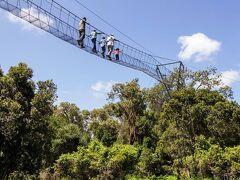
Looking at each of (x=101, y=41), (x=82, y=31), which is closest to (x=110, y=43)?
(x=101, y=41)

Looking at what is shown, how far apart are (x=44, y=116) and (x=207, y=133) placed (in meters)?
11.3

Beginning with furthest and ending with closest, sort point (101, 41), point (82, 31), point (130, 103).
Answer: point (130, 103) → point (101, 41) → point (82, 31)

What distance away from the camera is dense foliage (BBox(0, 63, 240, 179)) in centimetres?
1775

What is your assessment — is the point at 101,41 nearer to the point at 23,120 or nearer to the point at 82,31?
the point at 82,31

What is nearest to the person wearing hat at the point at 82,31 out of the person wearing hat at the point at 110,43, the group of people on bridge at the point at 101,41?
the group of people on bridge at the point at 101,41

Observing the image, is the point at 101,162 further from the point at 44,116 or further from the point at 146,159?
the point at 146,159

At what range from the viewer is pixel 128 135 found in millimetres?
35000

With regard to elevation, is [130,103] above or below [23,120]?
above

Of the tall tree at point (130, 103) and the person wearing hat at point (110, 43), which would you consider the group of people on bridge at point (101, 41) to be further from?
the tall tree at point (130, 103)

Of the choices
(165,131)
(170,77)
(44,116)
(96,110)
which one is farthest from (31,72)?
(96,110)

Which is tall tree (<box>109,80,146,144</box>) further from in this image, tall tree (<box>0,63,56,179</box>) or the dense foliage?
tall tree (<box>0,63,56,179</box>)

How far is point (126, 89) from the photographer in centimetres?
3422

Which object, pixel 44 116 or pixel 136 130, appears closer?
pixel 44 116

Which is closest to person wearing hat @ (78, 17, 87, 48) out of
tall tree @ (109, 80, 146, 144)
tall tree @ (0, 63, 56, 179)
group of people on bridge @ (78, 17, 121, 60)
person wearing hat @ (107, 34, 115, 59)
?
group of people on bridge @ (78, 17, 121, 60)
